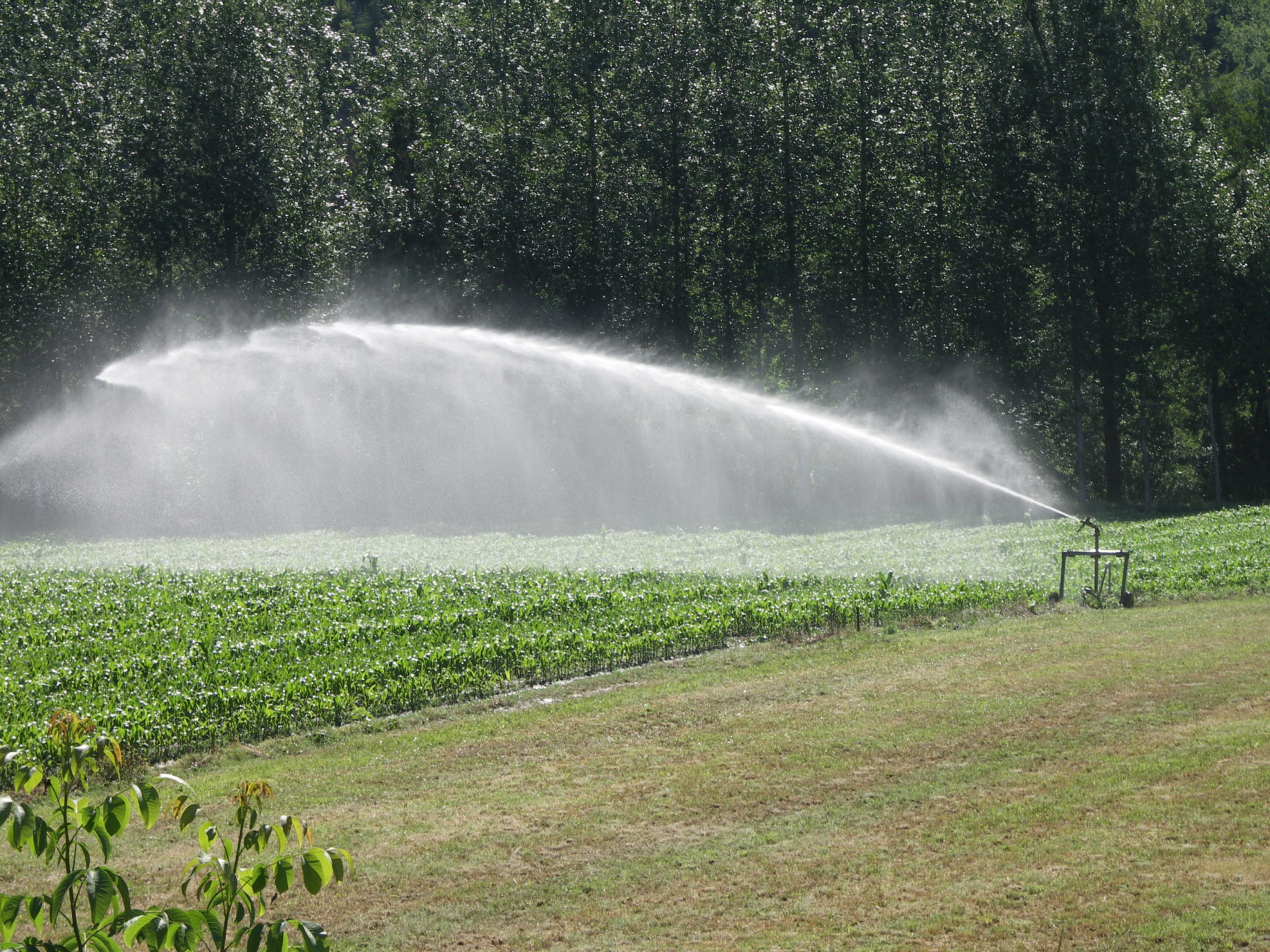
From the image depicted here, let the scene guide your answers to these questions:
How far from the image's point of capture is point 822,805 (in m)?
10.1

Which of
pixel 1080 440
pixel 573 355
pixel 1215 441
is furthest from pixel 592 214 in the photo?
pixel 1215 441

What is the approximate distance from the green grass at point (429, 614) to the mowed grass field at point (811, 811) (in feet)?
3.98

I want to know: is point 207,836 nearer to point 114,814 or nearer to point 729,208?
point 114,814

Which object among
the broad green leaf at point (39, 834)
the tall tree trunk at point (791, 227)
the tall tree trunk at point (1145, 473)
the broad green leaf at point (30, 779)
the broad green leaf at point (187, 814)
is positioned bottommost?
the broad green leaf at point (187, 814)

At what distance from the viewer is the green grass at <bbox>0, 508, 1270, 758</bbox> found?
15.2m

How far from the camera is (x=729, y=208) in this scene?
5291 cm

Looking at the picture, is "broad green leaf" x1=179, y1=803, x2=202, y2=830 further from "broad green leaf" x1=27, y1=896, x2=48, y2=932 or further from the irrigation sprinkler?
the irrigation sprinkler

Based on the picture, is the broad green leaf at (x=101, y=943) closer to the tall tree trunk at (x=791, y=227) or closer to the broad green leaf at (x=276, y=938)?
the broad green leaf at (x=276, y=938)

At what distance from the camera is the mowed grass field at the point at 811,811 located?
7809 mm

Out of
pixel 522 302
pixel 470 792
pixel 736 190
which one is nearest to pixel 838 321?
pixel 736 190

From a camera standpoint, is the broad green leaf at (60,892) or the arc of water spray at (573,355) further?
the arc of water spray at (573,355)

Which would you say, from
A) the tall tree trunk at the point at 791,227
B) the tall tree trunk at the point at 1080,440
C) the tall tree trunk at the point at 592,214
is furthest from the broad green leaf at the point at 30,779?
the tall tree trunk at the point at 592,214

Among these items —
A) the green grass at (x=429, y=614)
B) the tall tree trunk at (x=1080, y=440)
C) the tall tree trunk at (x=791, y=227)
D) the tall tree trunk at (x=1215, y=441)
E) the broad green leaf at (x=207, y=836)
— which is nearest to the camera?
the broad green leaf at (x=207, y=836)

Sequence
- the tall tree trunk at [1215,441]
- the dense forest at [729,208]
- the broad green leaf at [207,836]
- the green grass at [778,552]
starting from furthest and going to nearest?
1. the tall tree trunk at [1215,441]
2. the dense forest at [729,208]
3. the green grass at [778,552]
4. the broad green leaf at [207,836]
